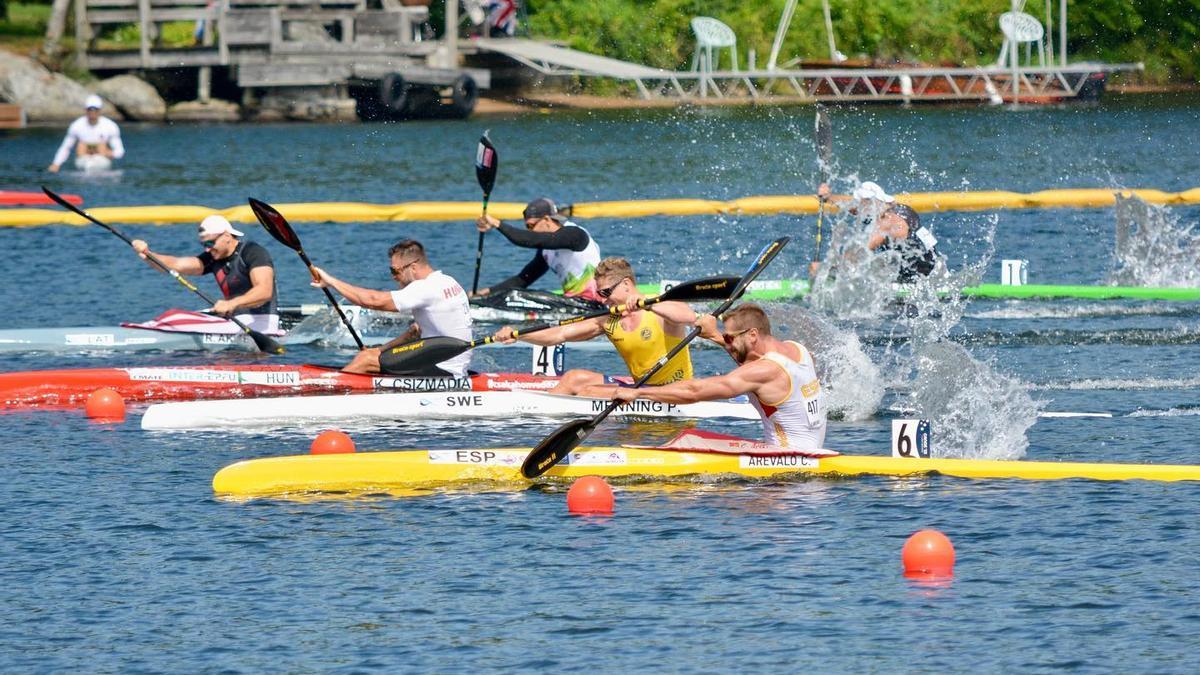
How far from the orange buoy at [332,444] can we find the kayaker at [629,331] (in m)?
1.77

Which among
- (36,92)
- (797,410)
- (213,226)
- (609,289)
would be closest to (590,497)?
(797,410)

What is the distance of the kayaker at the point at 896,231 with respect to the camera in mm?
22984

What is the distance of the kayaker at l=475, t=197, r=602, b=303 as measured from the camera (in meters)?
20.3

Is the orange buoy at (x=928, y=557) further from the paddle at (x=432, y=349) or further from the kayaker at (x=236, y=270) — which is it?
the kayaker at (x=236, y=270)

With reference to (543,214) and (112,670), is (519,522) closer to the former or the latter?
(112,670)

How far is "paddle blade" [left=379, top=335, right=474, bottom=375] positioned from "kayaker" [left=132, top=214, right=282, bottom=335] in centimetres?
276

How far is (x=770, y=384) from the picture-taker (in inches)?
561

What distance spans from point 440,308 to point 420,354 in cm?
51

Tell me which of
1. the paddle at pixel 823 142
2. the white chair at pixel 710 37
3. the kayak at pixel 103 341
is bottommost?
the kayak at pixel 103 341

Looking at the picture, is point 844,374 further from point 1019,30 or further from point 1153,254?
point 1019,30

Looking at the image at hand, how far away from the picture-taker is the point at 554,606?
1185 cm

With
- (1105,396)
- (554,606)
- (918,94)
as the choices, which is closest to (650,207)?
(1105,396)

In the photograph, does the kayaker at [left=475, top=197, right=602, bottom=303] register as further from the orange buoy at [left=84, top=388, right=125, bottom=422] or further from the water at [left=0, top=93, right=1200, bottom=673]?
the orange buoy at [left=84, top=388, right=125, bottom=422]

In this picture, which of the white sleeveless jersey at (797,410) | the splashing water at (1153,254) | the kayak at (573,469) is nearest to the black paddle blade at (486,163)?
the kayak at (573,469)
